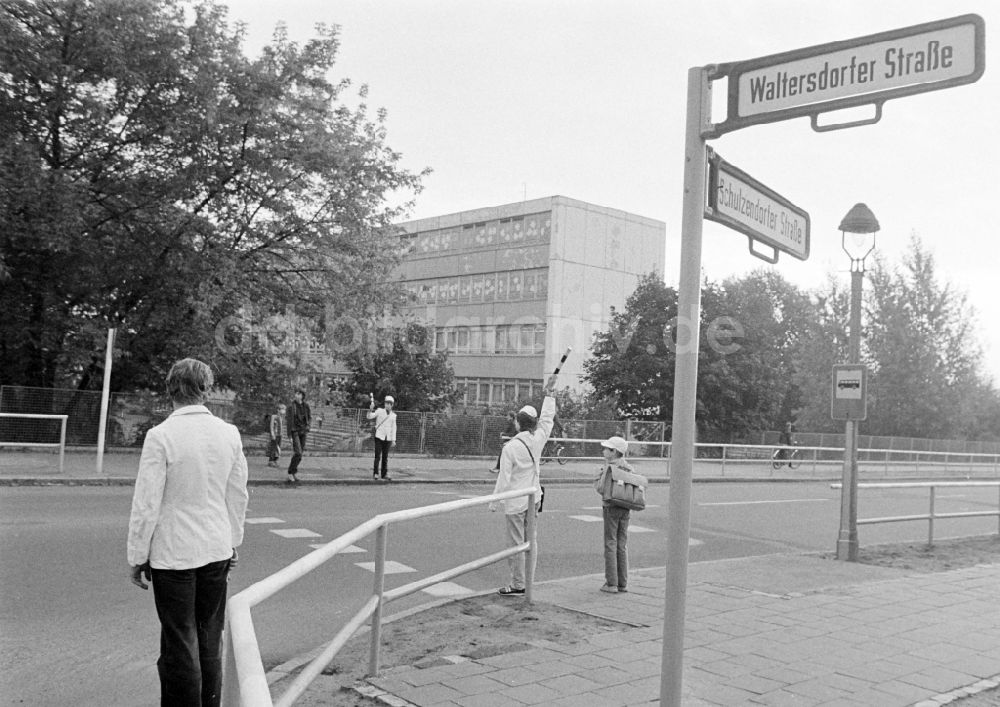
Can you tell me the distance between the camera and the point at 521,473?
26.9 feet

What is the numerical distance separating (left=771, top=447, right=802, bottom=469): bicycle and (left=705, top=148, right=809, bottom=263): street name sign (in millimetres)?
28111

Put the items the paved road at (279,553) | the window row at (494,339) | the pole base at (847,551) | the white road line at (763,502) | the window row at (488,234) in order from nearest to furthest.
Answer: the paved road at (279,553)
the pole base at (847,551)
the white road line at (763,502)
the window row at (488,234)
the window row at (494,339)

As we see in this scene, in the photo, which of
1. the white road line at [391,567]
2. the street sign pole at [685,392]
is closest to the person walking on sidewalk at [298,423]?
the white road line at [391,567]

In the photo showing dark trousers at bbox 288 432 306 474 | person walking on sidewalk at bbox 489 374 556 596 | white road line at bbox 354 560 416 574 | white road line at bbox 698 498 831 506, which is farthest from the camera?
white road line at bbox 698 498 831 506

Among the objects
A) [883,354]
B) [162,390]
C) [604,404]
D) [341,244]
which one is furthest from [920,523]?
[883,354]

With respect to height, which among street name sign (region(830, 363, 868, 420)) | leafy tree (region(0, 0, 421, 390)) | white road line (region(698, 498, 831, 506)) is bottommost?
white road line (region(698, 498, 831, 506))

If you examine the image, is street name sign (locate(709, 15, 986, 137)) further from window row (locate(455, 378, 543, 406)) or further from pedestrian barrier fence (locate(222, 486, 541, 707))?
window row (locate(455, 378, 543, 406))

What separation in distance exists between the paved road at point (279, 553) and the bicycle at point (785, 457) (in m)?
11.2

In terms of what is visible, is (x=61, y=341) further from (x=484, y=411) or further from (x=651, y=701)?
(x=651, y=701)

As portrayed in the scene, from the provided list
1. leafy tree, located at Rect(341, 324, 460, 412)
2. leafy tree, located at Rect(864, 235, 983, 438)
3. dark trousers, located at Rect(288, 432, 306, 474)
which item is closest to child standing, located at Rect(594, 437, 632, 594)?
dark trousers, located at Rect(288, 432, 306, 474)

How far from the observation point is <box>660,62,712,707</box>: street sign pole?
3639 millimetres

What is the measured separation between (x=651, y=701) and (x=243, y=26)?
20870mm

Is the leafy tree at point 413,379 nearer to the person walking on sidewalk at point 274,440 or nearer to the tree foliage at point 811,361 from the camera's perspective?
the tree foliage at point 811,361

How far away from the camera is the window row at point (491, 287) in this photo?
204 ft
